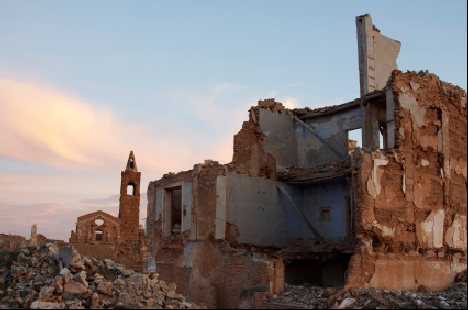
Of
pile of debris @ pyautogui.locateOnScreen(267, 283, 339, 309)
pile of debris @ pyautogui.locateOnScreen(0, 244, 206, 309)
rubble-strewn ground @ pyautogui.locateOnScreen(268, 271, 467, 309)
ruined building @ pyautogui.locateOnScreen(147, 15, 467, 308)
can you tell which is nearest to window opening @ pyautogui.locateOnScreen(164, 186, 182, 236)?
ruined building @ pyautogui.locateOnScreen(147, 15, 467, 308)

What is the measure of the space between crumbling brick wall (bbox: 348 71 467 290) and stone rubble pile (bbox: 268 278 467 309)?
0.85m

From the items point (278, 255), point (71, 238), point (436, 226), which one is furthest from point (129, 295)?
Result: point (71, 238)

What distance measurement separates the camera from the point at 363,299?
1330cm

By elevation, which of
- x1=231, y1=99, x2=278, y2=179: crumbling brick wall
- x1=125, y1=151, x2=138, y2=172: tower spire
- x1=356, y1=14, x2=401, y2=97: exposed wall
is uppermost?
x1=356, y1=14, x2=401, y2=97: exposed wall

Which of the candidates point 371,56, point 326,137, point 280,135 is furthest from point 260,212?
point 371,56

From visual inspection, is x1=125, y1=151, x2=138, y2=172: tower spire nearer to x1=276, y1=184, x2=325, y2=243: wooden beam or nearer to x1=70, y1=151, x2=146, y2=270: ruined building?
x1=70, y1=151, x2=146, y2=270: ruined building

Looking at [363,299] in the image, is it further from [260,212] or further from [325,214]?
[325,214]

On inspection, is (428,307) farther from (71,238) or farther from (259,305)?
(71,238)

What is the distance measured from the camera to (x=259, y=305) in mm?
14445

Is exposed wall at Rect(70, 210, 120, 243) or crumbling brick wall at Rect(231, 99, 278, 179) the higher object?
crumbling brick wall at Rect(231, 99, 278, 179)

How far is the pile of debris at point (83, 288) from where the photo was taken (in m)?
12.9

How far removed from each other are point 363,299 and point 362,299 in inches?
1.0

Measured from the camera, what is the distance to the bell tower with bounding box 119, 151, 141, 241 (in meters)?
38.9

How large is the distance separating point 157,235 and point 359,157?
770cm
